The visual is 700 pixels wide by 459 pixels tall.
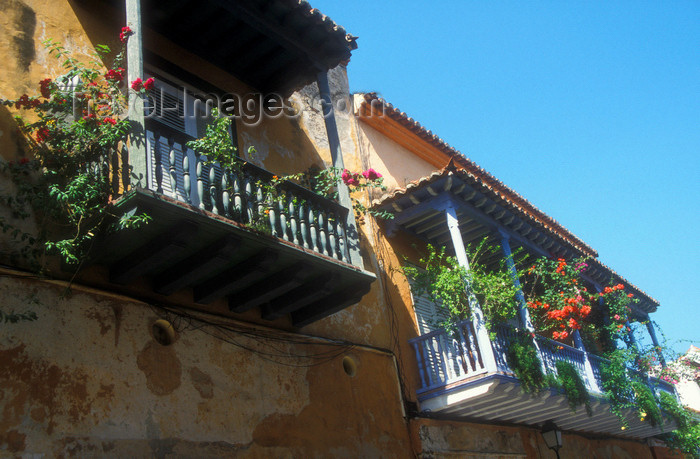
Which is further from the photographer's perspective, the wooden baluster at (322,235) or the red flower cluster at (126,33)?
the wooden baluster at (322,235)

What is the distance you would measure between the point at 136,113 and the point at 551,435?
8389 mm

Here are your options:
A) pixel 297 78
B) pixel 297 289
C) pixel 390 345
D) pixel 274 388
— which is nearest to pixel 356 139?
pixel 297 78

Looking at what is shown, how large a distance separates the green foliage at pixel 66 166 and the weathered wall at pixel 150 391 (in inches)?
18.9

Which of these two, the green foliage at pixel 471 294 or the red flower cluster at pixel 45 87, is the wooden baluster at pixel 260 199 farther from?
the green foliage at pixel 471 294

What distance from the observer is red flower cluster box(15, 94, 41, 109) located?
5863mm

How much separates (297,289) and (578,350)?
567cm

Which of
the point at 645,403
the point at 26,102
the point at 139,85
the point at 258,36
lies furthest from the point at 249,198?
the point at 645,403

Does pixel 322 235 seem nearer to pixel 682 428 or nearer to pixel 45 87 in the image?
pixel 45 87

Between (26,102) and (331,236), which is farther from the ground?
(26,102)

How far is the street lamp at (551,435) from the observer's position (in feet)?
34.4

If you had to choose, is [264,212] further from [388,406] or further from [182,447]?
[388,406]

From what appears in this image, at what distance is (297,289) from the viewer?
7156mm

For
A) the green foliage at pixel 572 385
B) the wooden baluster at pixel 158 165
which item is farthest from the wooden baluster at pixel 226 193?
the green foliage at pixel 572 385

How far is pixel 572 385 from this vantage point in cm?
955
